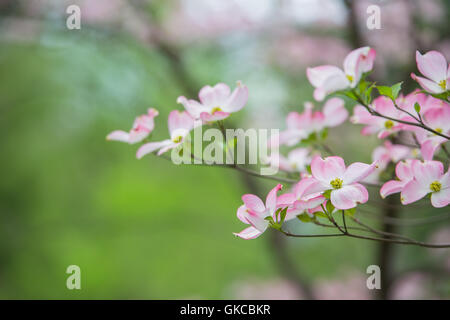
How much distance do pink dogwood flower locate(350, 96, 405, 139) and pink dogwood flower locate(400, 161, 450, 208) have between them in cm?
10

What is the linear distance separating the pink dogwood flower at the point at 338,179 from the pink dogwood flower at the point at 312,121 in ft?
0.71

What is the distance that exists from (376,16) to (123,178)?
115 inches

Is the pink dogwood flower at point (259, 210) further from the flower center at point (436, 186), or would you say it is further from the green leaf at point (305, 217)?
the flower center at point (436, 186)

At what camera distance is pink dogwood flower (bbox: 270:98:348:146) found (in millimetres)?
670

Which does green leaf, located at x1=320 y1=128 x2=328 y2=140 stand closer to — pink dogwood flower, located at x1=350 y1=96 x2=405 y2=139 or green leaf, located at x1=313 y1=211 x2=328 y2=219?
pink dogwood flower, located at x1=350 y1=96 x2=405 y2=139

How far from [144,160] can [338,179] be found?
3.19m

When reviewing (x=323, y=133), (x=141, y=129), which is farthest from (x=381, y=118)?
(x=141, y=129)

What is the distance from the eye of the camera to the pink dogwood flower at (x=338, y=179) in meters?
0.44

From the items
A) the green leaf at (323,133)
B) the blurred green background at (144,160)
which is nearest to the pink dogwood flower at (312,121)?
the green leaf at (323,133)

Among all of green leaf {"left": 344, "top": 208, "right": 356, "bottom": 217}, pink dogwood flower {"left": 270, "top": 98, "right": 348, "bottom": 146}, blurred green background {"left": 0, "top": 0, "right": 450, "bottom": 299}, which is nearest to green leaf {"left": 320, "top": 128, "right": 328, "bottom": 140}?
pink dogwood flower {"left": 270, "top": 98, "right": 348, "bottom": 146}

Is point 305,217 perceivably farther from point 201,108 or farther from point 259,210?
point 201,108

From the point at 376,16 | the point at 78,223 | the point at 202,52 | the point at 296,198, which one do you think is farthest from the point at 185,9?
the point at 296,198
